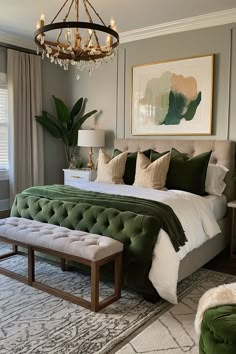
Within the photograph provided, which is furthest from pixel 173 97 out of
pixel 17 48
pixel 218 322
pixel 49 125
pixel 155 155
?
pixel 218 322

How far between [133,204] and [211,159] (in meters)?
1.58

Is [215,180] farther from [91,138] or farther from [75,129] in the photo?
[75,129]

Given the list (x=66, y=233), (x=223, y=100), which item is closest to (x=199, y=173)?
(x=223, y=100)

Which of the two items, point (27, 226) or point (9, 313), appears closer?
point (9, 313)

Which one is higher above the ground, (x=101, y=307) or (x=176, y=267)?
(x=176, y=267)

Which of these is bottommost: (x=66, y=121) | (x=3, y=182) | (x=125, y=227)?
(x=125, y=227)

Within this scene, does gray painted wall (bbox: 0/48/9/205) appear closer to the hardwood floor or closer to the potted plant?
the potted plant

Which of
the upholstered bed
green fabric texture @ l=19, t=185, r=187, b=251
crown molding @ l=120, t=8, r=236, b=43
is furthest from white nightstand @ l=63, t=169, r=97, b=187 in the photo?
crown molding @ l=120, t=8, r=236, b=43

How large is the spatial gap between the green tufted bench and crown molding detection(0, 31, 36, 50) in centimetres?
304

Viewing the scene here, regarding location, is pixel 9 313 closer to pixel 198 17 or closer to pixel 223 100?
pixel 223 100

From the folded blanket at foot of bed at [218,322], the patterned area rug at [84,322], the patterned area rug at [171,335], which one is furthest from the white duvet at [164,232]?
the folded blanket at foot of bed at [218,322]

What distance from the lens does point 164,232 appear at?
2.82 m

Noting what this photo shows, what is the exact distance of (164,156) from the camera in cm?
396

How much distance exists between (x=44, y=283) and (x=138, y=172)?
165 centimetres
